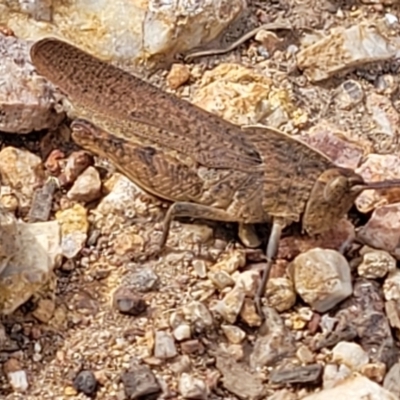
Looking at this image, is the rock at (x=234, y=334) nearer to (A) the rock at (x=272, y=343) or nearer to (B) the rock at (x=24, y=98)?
(A) the rock at (x=272, y=343)

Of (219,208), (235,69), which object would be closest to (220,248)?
(219,208)

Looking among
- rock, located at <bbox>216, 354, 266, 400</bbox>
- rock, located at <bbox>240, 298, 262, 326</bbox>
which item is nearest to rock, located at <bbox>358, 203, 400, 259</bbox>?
rock, located at <bbox>240, 298, 262, 326</bbox>

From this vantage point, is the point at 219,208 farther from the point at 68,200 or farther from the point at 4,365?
the point at 4,365

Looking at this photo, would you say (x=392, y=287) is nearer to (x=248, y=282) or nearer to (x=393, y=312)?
(x=393, y=312)

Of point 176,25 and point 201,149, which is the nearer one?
point 201,149

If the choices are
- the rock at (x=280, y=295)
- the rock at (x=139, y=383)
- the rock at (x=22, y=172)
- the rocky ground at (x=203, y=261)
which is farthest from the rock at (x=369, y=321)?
the rock at (x=22, y=172)

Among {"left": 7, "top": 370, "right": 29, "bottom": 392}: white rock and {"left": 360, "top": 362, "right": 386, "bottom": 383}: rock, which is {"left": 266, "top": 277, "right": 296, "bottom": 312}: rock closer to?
{"left": 360, "top": 362, "right": 386, "bottom": 383}: rock

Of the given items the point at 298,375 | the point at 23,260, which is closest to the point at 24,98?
the point at 23,260
